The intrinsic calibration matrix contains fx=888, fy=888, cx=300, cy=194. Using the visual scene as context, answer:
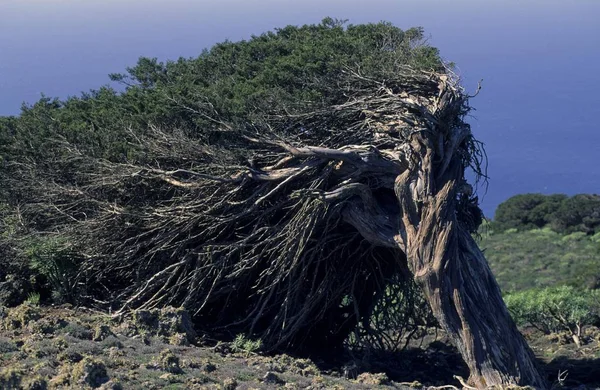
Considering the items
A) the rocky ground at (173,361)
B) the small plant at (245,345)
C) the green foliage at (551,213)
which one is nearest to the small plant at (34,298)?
the rocky ground at (173,361)

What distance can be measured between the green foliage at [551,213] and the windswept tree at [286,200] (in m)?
24.1

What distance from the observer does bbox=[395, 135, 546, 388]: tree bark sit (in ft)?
30.7

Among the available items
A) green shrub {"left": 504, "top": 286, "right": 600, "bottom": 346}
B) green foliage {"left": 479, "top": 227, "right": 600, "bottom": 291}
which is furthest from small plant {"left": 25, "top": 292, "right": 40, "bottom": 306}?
green foliage {"left": 479, "top": 227, "right": 600, "bottom": 291}

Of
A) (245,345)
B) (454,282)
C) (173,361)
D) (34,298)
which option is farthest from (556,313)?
(34,298)

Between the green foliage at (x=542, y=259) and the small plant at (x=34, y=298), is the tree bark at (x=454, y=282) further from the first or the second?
the green foliage at (x=542, y=259)

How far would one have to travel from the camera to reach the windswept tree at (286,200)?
31.9ft

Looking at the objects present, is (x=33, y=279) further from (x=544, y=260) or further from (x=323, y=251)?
(x=544, y=260)

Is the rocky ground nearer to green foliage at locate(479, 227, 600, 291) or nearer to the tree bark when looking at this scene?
the tree bark

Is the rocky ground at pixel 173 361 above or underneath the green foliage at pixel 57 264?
underneath

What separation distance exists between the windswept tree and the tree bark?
0.6 inches

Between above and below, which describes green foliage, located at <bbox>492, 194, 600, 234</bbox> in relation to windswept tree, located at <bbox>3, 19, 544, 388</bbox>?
above

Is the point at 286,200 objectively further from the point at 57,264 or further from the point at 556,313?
the point at 556,313

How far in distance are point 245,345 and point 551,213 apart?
28479mm

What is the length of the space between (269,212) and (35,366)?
150 inches
